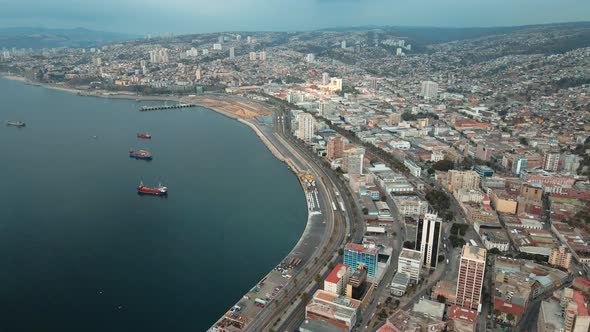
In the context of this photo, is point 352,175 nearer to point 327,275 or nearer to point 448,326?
point 327,275

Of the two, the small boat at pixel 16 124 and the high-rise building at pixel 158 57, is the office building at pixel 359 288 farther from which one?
the high-rise building at pixel 158 57

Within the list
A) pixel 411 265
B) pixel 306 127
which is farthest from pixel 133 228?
pixel 306 127

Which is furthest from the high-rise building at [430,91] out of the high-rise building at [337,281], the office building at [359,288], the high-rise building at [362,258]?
the high-rise building at [337,281]

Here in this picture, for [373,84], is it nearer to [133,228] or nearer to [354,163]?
[354,163]

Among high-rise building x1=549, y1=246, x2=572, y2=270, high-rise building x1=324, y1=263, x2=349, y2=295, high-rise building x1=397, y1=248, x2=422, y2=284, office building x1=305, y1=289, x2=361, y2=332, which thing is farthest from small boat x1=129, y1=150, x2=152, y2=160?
high-rise building x1=549, y1=246, x2=572, y2=270

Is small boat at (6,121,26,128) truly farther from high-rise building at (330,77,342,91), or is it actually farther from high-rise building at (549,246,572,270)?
high-rise building at (549,246,572,270)

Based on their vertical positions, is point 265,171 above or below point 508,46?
below

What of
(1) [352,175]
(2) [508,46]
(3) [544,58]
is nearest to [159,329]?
(1) [352,175]
